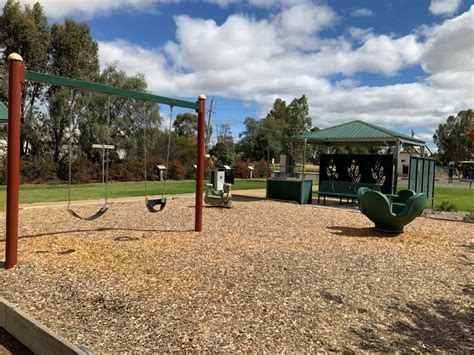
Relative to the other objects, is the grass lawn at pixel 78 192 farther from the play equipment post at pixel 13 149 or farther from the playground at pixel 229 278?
the play equipment post at pixel 13 149

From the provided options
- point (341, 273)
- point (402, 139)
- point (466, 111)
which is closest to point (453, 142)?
point (466, 111)

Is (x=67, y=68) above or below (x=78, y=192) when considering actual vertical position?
above

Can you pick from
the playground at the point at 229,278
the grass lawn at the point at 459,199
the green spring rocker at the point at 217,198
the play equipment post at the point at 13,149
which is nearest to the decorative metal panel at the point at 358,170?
the grass lawn at the point at 459,199

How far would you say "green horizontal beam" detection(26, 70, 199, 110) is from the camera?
563cm

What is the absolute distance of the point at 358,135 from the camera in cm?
1379

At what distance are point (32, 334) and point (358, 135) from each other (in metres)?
12.2

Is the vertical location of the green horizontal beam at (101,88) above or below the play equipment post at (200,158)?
above

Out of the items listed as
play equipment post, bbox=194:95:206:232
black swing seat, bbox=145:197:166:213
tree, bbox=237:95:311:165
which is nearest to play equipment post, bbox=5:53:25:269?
black swing seat, bbox=145:197:166:213

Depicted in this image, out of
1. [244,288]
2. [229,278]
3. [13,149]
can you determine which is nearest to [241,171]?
[13,149]

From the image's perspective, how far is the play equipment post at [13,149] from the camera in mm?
5320

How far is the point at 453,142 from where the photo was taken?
70625 millimetres

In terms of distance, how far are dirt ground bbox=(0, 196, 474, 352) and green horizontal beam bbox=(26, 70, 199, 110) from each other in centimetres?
250

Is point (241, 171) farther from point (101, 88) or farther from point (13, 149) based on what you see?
point (13, 149)

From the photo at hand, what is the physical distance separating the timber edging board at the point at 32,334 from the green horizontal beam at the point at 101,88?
3.12 m
